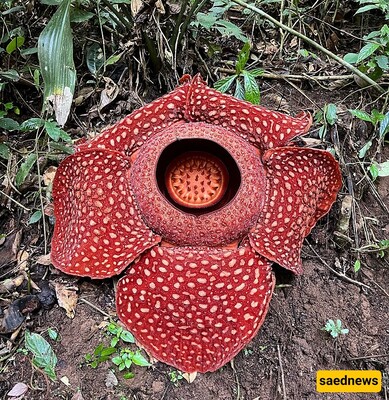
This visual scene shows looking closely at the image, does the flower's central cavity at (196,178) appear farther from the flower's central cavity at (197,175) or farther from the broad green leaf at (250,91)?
the broad green leaf at (250,91)

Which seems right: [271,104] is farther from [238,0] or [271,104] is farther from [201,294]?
[201,294]

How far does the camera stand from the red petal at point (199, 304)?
1.78 m

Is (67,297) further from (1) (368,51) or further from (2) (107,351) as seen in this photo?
(1) (368,51)

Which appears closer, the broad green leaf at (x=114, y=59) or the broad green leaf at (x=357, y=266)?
the broad green leaf at (x=357, y=266)

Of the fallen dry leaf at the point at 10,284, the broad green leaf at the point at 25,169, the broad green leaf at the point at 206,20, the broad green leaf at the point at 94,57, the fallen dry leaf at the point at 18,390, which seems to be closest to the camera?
the fallen dry leaf at the point at 18,390

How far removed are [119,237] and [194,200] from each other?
0.31 m

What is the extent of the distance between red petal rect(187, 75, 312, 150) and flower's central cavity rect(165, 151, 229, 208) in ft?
0.54

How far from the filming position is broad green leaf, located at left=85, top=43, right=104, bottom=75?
9.42ft

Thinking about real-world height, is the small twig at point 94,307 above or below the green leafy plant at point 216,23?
below

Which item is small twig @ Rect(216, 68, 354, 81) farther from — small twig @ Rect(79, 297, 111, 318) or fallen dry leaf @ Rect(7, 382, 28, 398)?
fallen dry leaf @ Rect(7, 382, 28, 398)

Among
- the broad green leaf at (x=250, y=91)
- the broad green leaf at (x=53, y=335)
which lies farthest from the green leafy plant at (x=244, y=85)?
the broad green leaf at (x=53, y=335)

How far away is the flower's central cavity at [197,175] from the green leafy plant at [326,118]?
81 cm

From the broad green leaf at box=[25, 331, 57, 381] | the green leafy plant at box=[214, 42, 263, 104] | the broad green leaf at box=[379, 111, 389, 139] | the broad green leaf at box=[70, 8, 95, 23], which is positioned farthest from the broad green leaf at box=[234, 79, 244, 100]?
the broad green leaf at box=[25, 331, 57, 381]

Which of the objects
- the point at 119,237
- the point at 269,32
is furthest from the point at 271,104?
the point at 119,237
